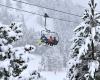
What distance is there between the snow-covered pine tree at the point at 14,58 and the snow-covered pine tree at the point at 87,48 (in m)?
2.86

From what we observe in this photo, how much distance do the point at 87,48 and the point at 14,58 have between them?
12.2 ft

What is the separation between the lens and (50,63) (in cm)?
14312

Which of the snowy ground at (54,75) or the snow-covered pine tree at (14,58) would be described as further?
the snowy ground at (54,75)

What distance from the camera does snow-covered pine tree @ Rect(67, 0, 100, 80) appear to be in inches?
599

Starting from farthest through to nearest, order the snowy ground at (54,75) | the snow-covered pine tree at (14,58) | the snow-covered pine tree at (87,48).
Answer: the snowy ground at (54,75)
the snow-covered pine tree at (87,48)
the snow-covered pine tree at (14,58)

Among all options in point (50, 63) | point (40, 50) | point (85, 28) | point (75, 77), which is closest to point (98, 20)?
point (85, 28)

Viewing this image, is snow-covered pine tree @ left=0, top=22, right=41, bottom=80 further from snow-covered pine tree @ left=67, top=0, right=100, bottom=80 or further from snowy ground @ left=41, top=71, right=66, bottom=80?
snowy ground @ left=41, top=71, right=66, bottom=80

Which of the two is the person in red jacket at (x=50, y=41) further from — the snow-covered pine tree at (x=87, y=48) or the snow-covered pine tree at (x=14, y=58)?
the snow-covered pine tree at (x=14, y=58)

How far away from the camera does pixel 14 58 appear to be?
40.7ft

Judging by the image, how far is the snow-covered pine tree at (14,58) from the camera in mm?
12062

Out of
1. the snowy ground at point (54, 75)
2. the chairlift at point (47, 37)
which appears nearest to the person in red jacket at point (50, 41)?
the chairlift at point (47, 37)

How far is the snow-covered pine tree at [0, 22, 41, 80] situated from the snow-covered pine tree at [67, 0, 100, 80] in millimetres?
2863

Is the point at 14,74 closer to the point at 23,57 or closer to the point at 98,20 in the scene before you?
the point at 23,57

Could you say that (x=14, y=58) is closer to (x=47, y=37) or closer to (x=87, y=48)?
(x=87, y=48)
